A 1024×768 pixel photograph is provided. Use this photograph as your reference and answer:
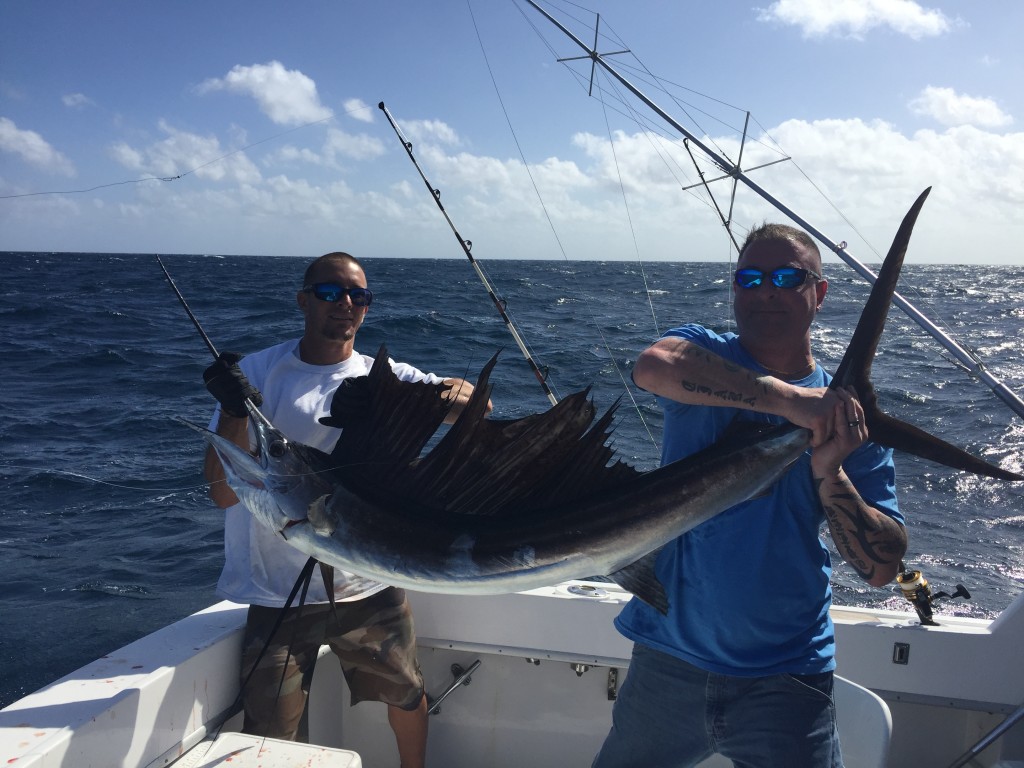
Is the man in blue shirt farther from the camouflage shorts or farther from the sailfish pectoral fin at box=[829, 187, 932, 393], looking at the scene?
the camouflage shorts

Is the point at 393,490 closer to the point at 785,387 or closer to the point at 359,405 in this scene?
the point at 359,405

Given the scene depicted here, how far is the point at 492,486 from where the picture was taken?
1430 millimetres

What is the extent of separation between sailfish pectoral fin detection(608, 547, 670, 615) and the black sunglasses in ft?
3.44

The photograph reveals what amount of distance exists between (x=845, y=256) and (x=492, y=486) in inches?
90.7

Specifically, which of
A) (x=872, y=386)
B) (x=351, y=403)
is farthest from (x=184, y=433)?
(x=872, y=386)

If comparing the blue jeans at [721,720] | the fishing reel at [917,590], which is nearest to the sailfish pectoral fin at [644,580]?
the blue jeans at [721,720]

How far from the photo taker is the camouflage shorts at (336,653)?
2.12 m

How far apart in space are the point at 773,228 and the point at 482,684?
70.6 inches

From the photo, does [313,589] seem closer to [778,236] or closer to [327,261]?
[327,261]

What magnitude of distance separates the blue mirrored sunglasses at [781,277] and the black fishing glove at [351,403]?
2.65ft

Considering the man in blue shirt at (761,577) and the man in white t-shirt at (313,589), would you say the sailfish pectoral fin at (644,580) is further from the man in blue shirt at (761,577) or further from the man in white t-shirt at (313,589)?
the man in white t-shirt at (313,589)

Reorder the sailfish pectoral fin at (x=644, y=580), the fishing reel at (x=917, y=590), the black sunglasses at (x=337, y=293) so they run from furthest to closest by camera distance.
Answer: the fishing reel at (x=917, y=590)
the black sunglasses at (x=337, y=293)
the sailfish pectoral fin at (x=644, y=580)

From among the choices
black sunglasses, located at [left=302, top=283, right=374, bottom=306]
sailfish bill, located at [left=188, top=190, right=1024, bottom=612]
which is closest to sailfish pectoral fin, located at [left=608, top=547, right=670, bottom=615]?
sailfish bill, located at [left=188, top=190, right=1024, bottom=612]

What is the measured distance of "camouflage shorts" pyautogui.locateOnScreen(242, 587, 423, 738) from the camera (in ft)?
6.96
